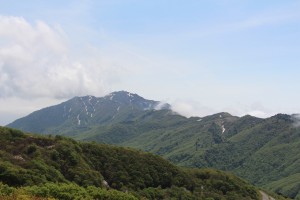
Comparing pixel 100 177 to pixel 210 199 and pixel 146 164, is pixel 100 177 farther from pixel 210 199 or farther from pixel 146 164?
pixel 210 199

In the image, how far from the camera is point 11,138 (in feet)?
456

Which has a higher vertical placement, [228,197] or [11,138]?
[11,138]

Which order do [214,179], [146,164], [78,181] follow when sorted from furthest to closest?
1. [214,179]
2. [146,164]
3. [78,181]

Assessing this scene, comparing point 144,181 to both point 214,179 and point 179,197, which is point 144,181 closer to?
point 179,197

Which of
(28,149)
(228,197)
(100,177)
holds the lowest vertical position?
(228,197)

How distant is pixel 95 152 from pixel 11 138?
111 ft

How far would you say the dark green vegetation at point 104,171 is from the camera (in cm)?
11503

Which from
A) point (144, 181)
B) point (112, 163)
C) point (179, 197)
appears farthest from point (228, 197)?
point (112, 163)

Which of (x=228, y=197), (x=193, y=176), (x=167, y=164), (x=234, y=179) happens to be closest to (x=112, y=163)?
(x=167, y=164)

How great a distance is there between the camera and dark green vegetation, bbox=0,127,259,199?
115025 millimetres

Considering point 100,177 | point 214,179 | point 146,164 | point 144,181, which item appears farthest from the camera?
point 214,179

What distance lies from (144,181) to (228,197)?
120ft

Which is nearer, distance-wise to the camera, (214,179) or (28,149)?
(28,149)

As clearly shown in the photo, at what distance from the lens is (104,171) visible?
146 meters
